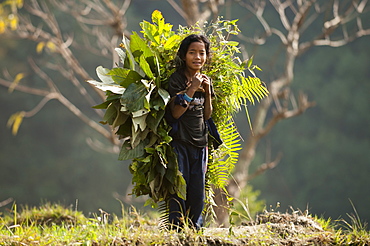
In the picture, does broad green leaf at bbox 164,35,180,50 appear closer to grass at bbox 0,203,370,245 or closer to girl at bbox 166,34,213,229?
girl at bbox 166,34,213,229

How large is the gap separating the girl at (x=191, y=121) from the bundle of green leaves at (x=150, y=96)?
0.06m

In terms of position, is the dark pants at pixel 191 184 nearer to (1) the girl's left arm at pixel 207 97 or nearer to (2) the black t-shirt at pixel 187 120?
(2) the black t-shirt at pixel 187 120

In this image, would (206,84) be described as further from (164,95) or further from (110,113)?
(110,113)

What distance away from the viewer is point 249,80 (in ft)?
9.07

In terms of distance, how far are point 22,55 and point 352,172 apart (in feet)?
26.3

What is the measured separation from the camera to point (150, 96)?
8.43 ft

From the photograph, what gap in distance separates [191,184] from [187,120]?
13.3 inches

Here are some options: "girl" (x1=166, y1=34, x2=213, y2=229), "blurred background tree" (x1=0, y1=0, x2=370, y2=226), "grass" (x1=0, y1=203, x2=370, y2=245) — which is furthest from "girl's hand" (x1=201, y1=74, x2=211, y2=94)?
"blurred background tree" (x1=0, y1=0, x2=370, y2=226)

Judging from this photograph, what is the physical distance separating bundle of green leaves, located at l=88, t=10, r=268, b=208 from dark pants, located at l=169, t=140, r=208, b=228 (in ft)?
0.21

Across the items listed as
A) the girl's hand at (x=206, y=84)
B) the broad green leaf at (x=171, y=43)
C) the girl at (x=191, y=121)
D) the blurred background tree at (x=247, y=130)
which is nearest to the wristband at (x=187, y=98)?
the girl at (x=191, y=121)

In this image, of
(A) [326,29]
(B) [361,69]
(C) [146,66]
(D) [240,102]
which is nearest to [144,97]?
(C) [146,66]

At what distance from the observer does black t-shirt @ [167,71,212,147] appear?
2.57m

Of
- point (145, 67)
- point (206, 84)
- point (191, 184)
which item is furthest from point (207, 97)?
point (191, 184)

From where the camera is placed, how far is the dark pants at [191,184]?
2596mm
